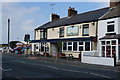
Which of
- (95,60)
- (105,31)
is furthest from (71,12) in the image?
(95,60)

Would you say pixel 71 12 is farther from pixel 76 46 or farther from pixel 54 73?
pixel 54 73

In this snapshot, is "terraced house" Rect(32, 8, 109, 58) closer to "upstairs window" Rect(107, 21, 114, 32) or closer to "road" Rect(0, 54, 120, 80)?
"upstairs window" Rect(107, 21, 114, 32)

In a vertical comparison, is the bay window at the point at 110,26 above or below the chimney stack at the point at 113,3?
below

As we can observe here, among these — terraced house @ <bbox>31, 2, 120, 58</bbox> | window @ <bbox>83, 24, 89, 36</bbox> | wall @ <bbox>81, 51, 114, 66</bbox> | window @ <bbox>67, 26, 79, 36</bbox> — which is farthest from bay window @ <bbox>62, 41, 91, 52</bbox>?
wall @ <bbox>81, 51, 114, 66</bbox>

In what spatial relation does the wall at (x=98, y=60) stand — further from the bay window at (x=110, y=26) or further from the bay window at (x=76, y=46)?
the bay window at (x=110, y=26)

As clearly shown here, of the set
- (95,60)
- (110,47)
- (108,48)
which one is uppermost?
(110,47)

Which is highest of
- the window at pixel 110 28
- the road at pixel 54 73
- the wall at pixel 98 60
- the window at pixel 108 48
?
the window at pixel 110 28

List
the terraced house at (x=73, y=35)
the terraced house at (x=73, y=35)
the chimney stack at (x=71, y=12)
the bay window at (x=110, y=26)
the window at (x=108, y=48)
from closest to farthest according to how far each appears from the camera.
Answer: the window at (x=108, y=48) → the bay window at (x=110, y=26) → the terraced house at (x=73, y=35) → the terraced house at (x=73, y=35) → the chimney stack at (x=71, y=12)

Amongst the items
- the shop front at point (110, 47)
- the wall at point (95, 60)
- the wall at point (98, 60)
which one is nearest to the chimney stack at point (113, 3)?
the shop front at point (110, 47)

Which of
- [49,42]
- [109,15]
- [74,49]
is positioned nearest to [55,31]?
[49,42]

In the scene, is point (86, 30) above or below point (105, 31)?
above

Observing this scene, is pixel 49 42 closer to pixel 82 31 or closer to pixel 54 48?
pixel 54 48

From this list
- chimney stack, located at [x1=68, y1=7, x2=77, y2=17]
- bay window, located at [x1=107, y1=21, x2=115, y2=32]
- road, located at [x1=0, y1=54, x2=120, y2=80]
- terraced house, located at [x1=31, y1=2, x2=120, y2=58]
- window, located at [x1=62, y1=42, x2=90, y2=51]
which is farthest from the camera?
chimney stack, located at [x1=68, y1=7, x2=77, y2=17]

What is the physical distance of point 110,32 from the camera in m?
18.7
